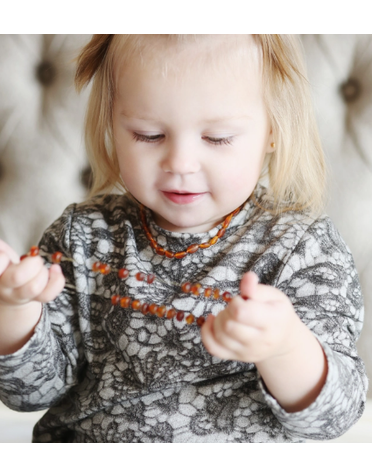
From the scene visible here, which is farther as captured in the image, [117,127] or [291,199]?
[291,199]

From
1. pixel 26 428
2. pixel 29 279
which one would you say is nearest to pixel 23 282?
pixel 29 279

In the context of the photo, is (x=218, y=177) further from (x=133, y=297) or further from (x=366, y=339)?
(x=366, y=339)

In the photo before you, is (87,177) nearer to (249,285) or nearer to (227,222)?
(227,222)

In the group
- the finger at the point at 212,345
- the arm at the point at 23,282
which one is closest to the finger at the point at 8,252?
the arm at the point at 23,282

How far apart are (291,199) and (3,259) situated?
41 cm

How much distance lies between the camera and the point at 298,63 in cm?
74

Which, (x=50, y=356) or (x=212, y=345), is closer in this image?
(x=212, y=345)

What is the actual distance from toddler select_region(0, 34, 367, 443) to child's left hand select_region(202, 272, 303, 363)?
0.05ft

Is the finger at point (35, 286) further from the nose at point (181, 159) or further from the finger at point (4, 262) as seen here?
the nose at point (181, 159)

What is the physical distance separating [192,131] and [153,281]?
0.65ft

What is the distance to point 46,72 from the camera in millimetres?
981

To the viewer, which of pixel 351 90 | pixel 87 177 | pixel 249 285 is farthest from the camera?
pixel 87 177

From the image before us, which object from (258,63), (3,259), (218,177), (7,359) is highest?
(258,63)

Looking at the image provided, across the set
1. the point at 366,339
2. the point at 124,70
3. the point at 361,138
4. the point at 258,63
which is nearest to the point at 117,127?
the point at 124,70
